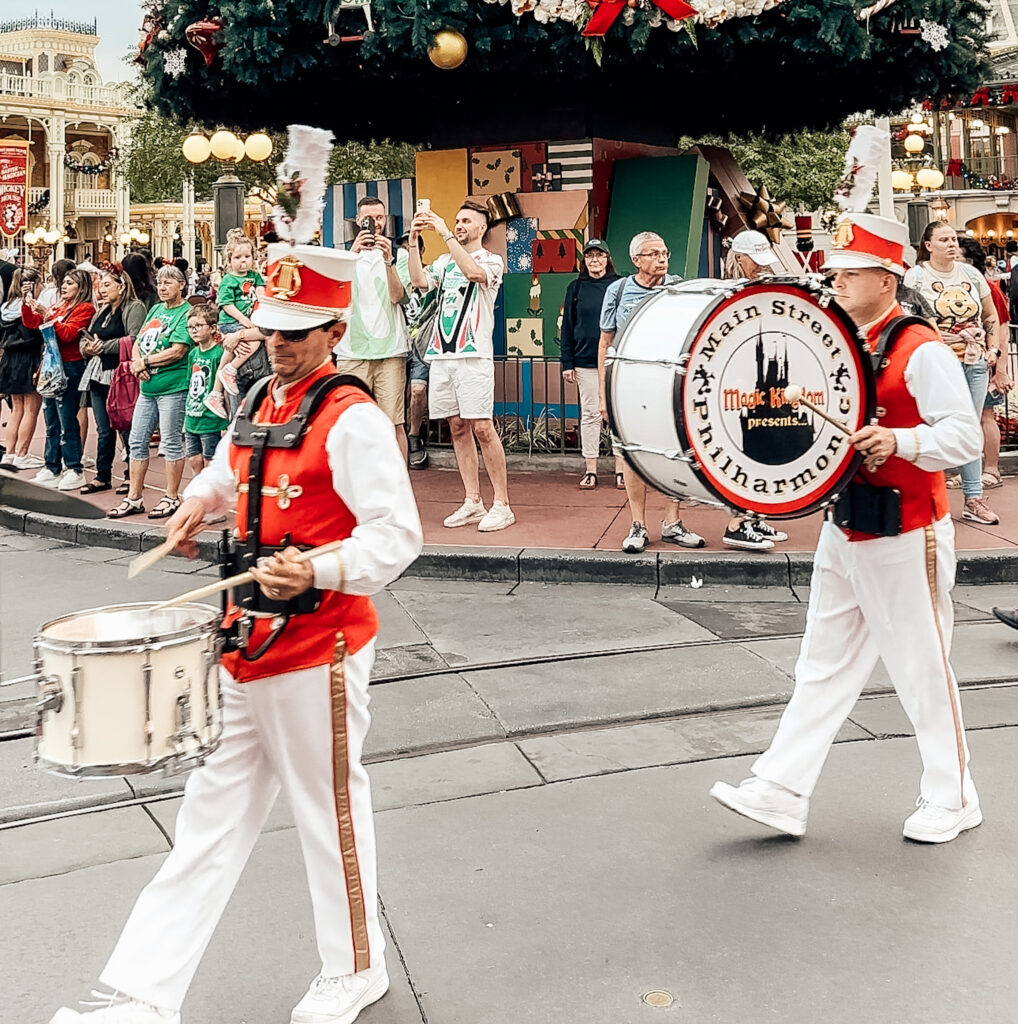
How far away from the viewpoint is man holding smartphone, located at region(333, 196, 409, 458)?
980 centimetres

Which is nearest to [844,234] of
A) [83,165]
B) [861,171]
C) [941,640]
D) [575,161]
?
[861,171]

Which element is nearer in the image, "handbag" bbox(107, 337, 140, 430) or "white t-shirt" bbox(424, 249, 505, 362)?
"white t-shirt" bbox(424, 249, 505, 362)

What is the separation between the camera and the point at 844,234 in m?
4.56

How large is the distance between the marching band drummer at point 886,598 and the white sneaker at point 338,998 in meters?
1.53

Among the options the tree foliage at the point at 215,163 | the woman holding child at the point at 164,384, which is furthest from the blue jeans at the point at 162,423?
the tree foliage at the point at 215,163

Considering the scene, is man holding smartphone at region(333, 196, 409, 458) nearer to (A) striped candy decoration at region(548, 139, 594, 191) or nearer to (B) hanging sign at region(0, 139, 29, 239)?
(A) striped candy decoration at region(548, 139, 594, 191)

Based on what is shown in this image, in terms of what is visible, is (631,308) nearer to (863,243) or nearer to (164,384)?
(863,243)

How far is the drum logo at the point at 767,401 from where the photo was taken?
4.37 m

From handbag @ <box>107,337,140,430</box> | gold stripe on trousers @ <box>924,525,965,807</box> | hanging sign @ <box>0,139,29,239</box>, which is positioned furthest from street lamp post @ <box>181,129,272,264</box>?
gold stripe on trousers @ <box>924,525,965,807</box>

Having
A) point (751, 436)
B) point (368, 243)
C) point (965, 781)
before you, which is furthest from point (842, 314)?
point (368, 243)

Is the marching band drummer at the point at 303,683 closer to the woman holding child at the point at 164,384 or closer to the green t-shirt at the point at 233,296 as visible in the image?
the woman holding child at the point at 164,384

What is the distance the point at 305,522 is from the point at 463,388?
233 inches

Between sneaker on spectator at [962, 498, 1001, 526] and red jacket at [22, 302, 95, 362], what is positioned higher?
red jacket at [22, 302, 95, 362]

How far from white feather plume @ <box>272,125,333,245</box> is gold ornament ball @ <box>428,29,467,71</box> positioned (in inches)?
266
